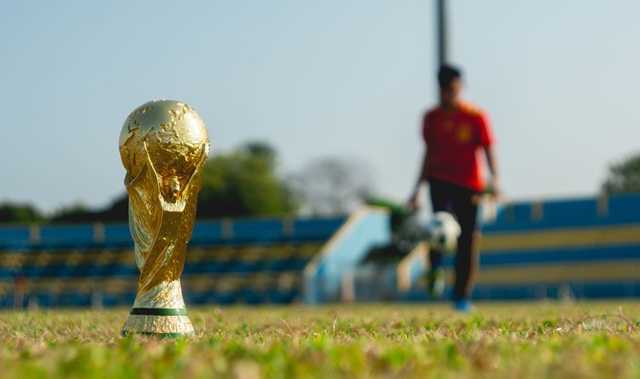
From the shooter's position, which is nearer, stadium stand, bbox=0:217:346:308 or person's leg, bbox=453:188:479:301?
person's leg, bbox=453:188:479:301

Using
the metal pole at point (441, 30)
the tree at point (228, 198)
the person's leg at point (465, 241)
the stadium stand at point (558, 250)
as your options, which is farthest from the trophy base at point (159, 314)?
the tree at point (228, 198)

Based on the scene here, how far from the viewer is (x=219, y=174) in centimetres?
6794

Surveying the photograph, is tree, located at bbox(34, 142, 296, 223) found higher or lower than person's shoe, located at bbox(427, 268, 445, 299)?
higher

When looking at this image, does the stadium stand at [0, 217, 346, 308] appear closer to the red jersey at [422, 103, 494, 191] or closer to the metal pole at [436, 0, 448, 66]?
the metal pole at [436, 0, 448, 66]

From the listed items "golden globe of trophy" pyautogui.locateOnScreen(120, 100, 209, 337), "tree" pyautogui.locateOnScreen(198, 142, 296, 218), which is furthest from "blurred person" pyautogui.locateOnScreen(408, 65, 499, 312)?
"tree" pyautogui.locateOnScreen(198, 142, 296, 218)

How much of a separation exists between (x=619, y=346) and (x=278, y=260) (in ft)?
120

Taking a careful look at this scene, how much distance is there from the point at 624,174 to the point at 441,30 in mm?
51180

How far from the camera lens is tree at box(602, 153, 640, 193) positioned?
63.0 meters

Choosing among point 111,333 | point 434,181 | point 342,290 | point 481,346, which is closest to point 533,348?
point 481,346

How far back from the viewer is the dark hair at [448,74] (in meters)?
8.96

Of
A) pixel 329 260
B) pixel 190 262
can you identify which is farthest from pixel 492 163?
pixel 190 262

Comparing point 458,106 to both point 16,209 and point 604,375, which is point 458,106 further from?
point 16,209

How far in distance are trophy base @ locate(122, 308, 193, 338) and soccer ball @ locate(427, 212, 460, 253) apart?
510 centimetres

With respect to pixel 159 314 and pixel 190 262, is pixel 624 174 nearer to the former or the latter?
pixel 190 262
